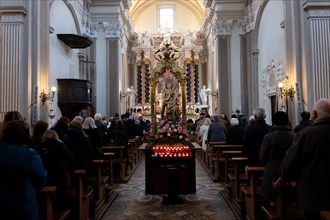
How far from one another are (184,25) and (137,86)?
6.43m

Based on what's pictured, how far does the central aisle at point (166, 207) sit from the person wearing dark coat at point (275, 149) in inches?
61.6

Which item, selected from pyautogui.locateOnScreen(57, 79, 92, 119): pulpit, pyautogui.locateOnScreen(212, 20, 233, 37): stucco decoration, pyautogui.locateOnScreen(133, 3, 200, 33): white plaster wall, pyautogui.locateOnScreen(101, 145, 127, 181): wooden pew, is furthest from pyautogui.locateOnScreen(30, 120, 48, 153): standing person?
pyautogui.locateOnScreen(133, 3, 200, 33): white plaster wall

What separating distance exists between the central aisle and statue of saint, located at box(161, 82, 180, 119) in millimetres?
3724

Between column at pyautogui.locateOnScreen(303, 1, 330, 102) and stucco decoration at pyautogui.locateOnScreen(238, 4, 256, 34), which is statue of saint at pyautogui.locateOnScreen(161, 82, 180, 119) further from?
stucco decoration at pyautogui.locateOnScreen(238, 4, 256, 34)

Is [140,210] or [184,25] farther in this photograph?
[184,25]

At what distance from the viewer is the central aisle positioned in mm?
5758

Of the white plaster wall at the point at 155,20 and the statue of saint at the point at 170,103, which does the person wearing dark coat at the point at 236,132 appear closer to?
the statue of saint at the point at 170,103

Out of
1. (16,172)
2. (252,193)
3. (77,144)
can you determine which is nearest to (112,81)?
(77,144)

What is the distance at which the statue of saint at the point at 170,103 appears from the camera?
11430 mm

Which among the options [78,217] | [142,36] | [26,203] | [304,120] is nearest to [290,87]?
[304,120]

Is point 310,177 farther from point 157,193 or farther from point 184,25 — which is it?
point 184,25

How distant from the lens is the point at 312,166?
312cm

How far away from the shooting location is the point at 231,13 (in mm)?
18250

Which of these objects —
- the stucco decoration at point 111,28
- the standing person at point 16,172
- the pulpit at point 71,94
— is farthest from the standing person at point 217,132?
the stucco decoration at point 111,28
